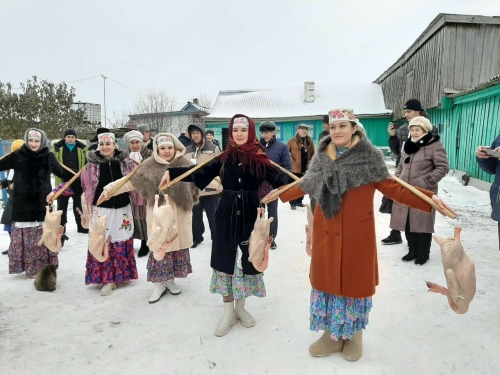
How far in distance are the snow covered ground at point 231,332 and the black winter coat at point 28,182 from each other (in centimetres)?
88

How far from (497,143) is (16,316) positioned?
512 cm

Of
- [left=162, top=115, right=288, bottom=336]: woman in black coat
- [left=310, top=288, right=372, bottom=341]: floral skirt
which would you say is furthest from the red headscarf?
[left=310, top=288, right=372, bottom=341]: floral skirt

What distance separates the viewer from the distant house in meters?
24.2

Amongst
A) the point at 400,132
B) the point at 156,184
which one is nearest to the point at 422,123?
the point at 400,132

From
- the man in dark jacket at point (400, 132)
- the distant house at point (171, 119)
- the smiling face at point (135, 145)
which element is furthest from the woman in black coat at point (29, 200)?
the distant house at point (171, 119)

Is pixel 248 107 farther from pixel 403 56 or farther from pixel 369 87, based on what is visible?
pixel 403 56

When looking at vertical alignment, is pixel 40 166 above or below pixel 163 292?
above

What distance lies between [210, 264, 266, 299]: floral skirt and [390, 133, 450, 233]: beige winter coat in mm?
2280

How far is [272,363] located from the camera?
8.47ft

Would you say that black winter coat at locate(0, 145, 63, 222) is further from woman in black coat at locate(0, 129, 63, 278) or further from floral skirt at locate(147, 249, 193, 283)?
floral skirt at locate(147, 249, 193, 283)

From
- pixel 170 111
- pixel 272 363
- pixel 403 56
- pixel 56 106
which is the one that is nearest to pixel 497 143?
pixel 272 363

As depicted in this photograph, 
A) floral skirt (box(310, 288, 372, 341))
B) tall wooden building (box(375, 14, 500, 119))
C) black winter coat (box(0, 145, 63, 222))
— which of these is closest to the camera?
floral skirt (box(310, 288, 372, 341))

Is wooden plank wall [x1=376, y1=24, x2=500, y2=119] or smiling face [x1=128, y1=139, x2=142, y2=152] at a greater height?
wooden plank wall [x1=376, y1=24, x2=500, y2=119]

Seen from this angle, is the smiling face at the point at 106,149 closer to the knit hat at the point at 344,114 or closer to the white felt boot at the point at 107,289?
the white felt boot at the point at 107,289
